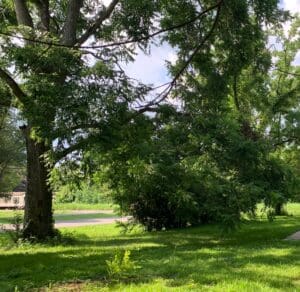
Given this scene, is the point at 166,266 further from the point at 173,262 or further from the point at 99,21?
the point at 99,21

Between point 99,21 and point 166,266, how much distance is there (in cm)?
998

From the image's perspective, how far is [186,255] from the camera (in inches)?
413

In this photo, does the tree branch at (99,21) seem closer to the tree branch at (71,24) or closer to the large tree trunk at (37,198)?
the tree branch at (71,24)

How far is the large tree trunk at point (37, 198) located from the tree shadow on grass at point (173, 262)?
1.18 meters

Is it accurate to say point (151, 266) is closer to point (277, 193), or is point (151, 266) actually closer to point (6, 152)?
point (277, 193)

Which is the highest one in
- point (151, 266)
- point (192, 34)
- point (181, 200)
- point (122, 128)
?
point (192, 34)

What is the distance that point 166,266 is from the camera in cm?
891

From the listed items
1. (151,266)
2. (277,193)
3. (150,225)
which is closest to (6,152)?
(150,225)

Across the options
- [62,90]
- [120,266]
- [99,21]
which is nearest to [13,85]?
[62,90]

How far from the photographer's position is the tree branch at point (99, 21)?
15981mm

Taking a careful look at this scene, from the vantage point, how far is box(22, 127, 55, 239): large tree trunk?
48.3 feet

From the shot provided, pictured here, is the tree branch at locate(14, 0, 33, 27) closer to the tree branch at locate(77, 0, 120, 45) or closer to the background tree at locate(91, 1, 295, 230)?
the tree branch at locate(77, 0, 120, 45)

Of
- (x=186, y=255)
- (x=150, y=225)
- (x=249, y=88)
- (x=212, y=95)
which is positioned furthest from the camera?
(x=249, y=88)

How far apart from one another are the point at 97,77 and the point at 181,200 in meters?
4.48
